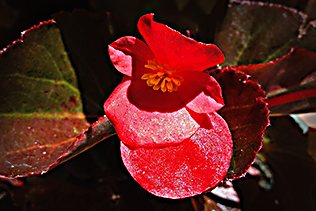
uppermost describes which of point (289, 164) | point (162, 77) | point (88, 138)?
point (162, 77)

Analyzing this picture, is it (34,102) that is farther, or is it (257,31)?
(257,31)

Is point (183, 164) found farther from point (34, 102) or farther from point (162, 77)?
point (34, 102)

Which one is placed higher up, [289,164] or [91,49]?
[91,49]

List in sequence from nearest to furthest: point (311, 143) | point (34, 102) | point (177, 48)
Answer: point (177, 48)
point (34, 102)
point (311, 143)

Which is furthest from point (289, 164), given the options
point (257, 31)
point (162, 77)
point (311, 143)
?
point (162, 77)

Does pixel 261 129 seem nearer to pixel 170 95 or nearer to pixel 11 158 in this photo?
pixel 170 95

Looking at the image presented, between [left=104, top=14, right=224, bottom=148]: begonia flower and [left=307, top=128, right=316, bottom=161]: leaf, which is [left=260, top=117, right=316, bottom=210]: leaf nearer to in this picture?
[left=307, top=128, right=316, bottom=161]: leaf
